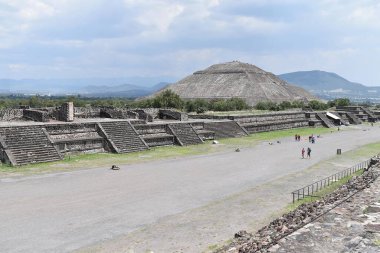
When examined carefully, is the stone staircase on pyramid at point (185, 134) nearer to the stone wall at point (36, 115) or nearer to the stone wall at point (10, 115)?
the stone wall at point (36, 115)

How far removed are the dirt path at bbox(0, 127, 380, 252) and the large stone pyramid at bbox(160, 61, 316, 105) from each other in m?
81.0

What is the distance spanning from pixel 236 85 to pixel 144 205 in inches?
4028

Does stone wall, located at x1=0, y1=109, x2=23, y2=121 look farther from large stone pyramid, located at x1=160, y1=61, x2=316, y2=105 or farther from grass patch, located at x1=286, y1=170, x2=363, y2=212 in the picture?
large stone pyramid, located at x1=160, y1=61, x2=316, y2=105

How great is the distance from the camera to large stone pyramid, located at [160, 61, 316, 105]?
359ft

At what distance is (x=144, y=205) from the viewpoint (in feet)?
51.4

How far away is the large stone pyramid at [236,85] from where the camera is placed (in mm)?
109438

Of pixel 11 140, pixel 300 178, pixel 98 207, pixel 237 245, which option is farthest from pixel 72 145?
pixel 237 245

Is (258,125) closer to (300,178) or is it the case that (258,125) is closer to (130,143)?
(130,143)

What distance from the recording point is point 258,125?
46.8m

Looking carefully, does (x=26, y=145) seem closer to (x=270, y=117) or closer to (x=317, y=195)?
(x=317, y=195)

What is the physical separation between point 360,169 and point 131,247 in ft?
52.6

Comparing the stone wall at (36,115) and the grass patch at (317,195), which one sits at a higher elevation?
the stone wall at (36,115)

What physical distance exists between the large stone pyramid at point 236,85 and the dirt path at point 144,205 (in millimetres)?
81046

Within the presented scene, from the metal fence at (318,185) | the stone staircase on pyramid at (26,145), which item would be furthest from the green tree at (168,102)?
the metal fence at (318,185)
